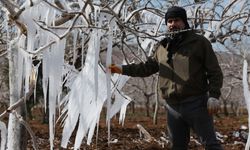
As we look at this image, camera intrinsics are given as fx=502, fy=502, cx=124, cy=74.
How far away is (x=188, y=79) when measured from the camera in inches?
147

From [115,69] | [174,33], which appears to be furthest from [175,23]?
[115,69]

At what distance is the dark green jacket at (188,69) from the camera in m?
3.69

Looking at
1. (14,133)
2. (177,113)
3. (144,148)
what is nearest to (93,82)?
(177,113)

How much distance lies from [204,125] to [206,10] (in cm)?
426

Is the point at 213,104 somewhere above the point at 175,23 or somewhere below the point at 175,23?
below

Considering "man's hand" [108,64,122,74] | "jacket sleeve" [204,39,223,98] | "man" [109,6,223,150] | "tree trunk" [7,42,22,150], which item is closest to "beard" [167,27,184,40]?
"man" [109,6,223,150]

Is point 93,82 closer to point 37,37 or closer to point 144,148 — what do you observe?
point 37,37

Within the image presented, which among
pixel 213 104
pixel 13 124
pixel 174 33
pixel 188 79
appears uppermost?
pixel 174 33

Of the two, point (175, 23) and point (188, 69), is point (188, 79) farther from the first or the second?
point (175, 23)

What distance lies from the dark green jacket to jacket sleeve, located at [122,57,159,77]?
18 centimetres

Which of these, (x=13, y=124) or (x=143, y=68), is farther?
(x=13, y=124)

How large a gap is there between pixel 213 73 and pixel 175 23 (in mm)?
464

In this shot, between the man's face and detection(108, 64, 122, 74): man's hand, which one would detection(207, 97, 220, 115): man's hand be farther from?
detection(108, 64, 122, 74): man's hand

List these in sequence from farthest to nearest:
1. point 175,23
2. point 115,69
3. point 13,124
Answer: point 13,124 < point 115,69 < point 175,23
